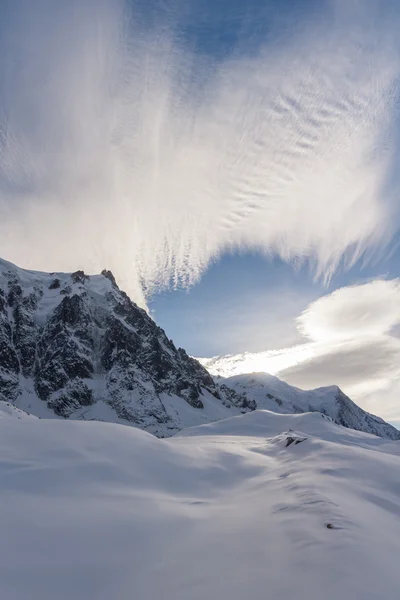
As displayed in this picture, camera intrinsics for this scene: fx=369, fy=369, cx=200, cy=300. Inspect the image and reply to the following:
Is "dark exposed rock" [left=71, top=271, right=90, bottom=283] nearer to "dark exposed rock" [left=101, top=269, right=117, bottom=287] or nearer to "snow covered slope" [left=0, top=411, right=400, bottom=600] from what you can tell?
"dark exposed rock" [left=101, top=269, right=117, bottom=287]

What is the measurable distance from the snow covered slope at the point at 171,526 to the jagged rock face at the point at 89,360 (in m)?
91.9

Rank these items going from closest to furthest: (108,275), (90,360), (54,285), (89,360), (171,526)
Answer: (171,526) < (89,360) < (90,360) < (54,285) < (108,275)

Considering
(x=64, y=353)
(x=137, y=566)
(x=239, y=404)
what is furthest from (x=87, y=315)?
(x=137, y=566)

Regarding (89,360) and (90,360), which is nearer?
(89,360)

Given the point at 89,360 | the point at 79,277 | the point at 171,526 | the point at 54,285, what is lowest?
the point at 171,526

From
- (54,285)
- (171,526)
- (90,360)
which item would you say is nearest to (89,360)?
(90,360)

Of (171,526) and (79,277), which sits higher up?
(79,277)

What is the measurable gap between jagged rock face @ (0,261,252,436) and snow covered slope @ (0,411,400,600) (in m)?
91.9

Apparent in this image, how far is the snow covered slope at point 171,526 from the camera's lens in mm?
4277

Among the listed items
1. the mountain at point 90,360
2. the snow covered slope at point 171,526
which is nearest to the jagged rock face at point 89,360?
the mountain at point 90,360

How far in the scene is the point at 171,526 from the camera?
6434mm

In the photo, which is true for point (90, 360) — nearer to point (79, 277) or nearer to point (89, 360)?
point (89, 360)

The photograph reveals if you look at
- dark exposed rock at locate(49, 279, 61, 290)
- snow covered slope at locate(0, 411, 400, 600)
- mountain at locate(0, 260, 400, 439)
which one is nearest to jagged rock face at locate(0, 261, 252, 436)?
mountain at locate(0, 260, 400, 439)

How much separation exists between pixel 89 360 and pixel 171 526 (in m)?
116
